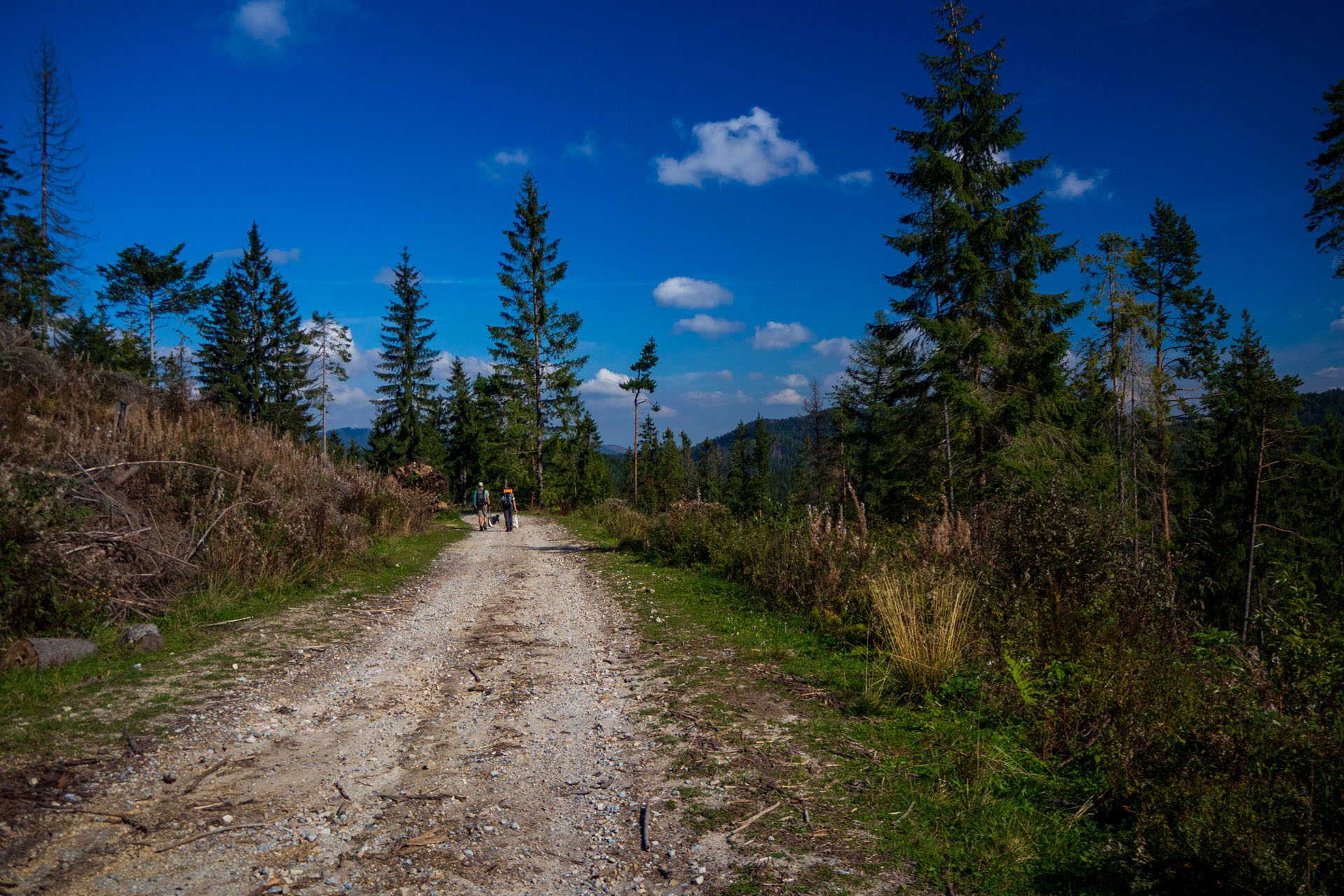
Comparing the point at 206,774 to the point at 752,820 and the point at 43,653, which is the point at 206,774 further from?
the point at 752,820

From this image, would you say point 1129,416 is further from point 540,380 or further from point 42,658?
point 540,380

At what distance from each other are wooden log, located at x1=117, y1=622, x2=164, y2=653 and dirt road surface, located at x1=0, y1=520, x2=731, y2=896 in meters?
1.28

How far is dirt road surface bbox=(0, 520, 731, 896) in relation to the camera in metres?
2.86

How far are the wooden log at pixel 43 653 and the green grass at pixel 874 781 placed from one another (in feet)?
17.0

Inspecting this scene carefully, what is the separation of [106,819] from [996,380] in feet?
66.5

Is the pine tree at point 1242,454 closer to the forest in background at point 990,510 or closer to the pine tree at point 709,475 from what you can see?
the forest in background at point 990,510

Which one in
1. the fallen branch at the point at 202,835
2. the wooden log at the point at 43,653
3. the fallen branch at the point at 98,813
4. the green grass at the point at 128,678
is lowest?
the fallen branch at the point at 202,835

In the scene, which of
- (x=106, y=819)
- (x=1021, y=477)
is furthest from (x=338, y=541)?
(x=1021, y=477)

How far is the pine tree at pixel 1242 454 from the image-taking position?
18797 millimetres

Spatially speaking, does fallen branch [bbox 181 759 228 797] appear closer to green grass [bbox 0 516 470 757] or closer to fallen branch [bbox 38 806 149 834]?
fallen branch [bbox 38 806 149 834]

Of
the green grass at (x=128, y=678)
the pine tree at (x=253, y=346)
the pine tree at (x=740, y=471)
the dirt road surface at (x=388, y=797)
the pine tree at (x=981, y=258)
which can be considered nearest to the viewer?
the dirt road surface at (x=388, y=797)

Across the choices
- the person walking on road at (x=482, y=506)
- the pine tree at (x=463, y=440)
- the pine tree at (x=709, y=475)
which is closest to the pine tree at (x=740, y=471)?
the pine tree at (x=709, y=475)

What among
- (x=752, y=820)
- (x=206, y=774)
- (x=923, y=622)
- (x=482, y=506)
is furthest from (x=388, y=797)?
(x=482, y=506)

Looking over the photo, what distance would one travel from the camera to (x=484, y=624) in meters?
8.15
